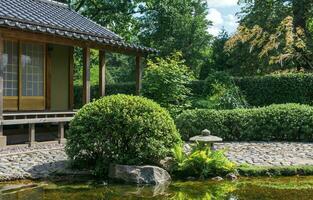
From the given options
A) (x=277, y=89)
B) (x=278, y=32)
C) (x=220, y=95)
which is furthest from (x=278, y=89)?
(x=278, y=32)

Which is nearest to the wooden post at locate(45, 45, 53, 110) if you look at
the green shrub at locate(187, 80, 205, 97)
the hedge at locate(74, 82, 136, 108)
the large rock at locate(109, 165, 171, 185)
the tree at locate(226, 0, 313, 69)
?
the large rock at locate(109, 165, 171, 185)

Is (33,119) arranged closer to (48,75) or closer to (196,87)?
(48,75)

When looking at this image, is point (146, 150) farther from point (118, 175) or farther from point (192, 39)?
point (192, 39)

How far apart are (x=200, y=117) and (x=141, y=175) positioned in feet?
22.6

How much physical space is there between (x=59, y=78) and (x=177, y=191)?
31.7 feet

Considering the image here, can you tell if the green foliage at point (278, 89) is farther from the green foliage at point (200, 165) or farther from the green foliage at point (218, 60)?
the green foliage at point (200, 165)

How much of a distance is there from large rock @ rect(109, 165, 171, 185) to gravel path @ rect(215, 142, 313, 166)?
249cm

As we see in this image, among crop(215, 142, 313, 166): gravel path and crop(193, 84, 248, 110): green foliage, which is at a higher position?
crop(193, 84, 248, 110): green foliage

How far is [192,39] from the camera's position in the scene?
4475cm

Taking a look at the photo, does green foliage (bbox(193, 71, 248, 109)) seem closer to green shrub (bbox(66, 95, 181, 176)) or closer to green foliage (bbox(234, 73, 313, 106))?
green foliage (bbox(234, 73, 313, 106))

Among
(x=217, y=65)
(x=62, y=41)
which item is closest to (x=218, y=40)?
(x=217, y=65)

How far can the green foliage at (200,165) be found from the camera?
10.3 m

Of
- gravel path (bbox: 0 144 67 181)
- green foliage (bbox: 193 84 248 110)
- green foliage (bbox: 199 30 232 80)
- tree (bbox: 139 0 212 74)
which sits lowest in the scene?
gravel path (bbox: 0 144 67 181)

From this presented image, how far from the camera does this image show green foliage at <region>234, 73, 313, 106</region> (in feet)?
66.3
